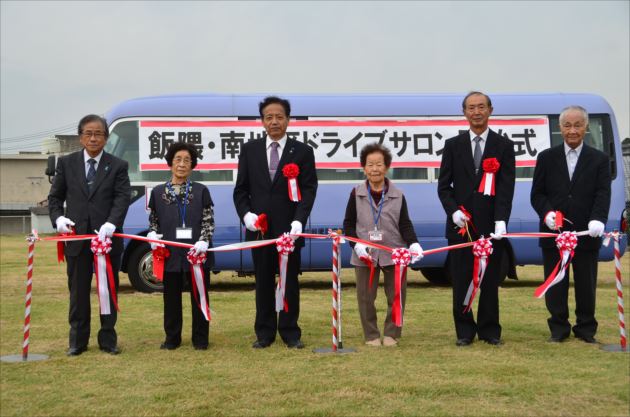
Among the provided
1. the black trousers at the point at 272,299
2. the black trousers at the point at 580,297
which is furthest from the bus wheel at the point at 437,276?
the black trousers at the point at 272,299

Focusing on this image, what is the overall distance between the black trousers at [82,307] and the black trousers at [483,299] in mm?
2910

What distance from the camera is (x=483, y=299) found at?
247 inches

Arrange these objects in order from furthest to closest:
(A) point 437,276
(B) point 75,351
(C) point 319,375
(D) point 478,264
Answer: (A) point 437,276, (D) point 478,264, (B) point 75,351, (C) point 319,375

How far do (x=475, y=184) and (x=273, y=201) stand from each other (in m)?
1.71

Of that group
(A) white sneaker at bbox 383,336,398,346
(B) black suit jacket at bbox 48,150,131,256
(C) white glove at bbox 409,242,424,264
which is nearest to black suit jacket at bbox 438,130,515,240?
(C) white glove at bbox 409,242,424,264

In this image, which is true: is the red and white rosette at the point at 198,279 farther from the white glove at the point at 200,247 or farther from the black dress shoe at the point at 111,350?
the black dress shoe at the point at 111,350

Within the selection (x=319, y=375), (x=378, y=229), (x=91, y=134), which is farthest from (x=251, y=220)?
(x=319, y=375)

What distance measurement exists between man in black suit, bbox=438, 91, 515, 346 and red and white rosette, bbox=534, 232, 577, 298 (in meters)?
0.41

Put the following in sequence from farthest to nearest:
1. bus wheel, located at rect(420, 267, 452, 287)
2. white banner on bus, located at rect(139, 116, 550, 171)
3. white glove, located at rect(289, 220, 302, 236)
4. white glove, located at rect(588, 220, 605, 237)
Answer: bus wheel, located at rect(420, 267, 452, 287) < white banner on bus, located at rect(139, 116, 550, 171) < white glove, located at rect(289, 220, 302, 236) < white glove, located at rect(588, 220, 605, 237)

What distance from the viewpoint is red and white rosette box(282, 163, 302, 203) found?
20.0 feet

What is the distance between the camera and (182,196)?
6.21m

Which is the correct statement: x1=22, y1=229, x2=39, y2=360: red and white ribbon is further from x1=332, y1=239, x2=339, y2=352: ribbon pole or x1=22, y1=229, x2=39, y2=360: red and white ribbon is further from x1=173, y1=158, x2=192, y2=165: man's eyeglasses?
x1=332, y1=239, x2=339, y2=352: ribbon pole

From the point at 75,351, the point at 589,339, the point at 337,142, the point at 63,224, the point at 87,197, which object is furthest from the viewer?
the point at 337,142

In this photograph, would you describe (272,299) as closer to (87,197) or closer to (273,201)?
(273,201)
